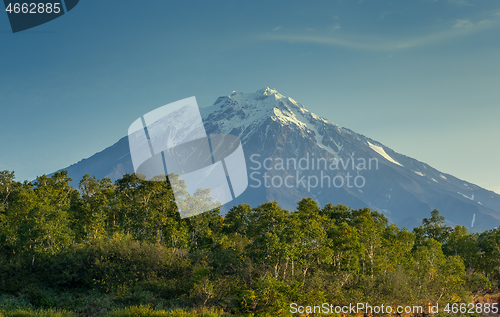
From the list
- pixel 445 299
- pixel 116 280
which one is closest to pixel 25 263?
pixel 116 280

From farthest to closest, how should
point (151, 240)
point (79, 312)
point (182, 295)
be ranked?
1. point (151, 240)
2. point (182, 295)
3. point (79, 312)

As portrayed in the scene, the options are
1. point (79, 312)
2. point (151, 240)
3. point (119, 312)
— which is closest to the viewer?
point (119, 312)

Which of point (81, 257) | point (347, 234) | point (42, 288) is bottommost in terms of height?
point (42, 288)

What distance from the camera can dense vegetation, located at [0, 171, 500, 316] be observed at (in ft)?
79.1

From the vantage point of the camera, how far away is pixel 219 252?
33719 mm

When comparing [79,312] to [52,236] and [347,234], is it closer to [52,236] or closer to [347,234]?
[52,236]

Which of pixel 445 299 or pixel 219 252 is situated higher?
pixel 219 252

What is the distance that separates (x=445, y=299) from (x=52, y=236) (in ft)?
124

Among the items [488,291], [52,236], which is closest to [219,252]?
[52,236]

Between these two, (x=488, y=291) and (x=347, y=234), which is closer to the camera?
(x=347, y=234)

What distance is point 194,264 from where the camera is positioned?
30.1m

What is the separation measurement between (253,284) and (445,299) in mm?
21857

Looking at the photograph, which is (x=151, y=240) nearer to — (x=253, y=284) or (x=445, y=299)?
(x=253, y=284)

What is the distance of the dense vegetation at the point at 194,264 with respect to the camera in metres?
24.1
